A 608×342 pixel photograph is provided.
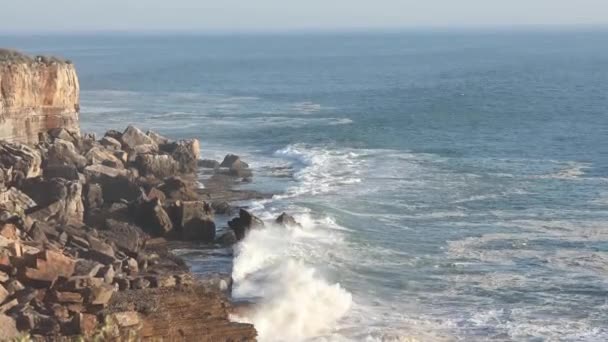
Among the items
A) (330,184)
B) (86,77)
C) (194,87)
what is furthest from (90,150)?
(86,77)

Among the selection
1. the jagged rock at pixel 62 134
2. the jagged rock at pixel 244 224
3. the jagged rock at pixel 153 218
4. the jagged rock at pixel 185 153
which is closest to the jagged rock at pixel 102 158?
the jagged rock at pixel 62 134

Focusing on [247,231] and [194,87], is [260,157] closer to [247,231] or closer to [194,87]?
[247,231]

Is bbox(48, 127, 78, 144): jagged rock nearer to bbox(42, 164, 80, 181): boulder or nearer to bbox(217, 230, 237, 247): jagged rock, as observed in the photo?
bbox(42, 164, 80, 181): boulder

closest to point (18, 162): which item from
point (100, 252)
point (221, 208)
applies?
point (221, 208)

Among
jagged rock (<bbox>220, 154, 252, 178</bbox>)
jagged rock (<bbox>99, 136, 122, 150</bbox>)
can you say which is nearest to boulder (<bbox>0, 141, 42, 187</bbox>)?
jagged rock (<bbox>99, 136, 122, 150</bbox>)

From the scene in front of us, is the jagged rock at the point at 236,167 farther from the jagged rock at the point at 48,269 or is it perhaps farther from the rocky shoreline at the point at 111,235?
the jagged rock at the point at 48,269

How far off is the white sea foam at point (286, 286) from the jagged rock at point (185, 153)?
15.3 meters

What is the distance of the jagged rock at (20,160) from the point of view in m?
45.4

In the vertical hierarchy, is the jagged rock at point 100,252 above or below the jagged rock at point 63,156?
below

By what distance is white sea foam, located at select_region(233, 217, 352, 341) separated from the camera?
1294 inches

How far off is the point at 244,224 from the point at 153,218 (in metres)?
3.95

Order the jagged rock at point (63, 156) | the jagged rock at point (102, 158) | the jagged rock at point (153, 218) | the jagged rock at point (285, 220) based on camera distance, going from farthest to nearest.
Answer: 1. the jagged rock at point (102, 158)
2. the jagged rock at point (63, 156)
3. the jagged rock at point (285, 220)
4. the jagged rock at point (153, 218)

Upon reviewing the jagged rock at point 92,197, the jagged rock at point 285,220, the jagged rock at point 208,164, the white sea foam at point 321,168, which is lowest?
the white sea foam at point 321,168

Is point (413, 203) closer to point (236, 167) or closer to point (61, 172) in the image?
point (236, 167)
